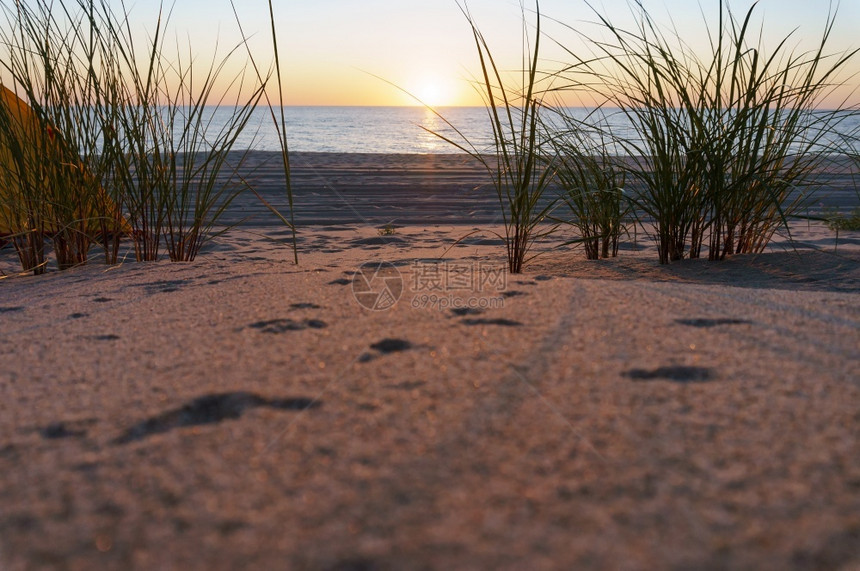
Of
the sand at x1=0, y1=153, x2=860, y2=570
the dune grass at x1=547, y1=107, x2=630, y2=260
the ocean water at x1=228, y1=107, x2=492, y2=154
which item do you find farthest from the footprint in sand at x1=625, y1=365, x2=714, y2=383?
the dune grass at x1=547, y1=107, x2=630, y2=260

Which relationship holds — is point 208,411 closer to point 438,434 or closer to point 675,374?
point 438,434

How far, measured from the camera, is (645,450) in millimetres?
718

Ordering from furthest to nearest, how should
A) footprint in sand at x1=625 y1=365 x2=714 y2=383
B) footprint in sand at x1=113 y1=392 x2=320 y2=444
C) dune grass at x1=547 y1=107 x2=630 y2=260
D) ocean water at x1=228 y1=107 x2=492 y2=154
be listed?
ocean water at x1=228 y1=107 x2=492 y2=154
dune grass at x1=547 y1=107 x2=630 y2=260
footprint in sand at x1=625 y1=365 x2=714 y2=383
footprint in sand at x1=113 y1=392 x2=320 y2=444

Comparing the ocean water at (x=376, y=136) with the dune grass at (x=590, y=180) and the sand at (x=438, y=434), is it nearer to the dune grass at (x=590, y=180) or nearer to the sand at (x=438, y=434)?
the dune grass at (x=590, y=180)

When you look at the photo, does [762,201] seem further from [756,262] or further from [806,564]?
[806,564]

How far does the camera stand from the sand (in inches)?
23.1

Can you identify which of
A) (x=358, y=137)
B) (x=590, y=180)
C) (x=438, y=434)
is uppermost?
(x=358, y=137)

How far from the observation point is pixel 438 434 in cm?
77

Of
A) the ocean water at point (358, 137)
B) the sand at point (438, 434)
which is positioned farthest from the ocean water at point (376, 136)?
the sand at point (438, 434)

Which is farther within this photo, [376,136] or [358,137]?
[376,136]

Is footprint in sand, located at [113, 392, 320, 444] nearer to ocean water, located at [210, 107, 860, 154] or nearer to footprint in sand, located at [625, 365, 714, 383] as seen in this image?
footprint in sand, located at [625, 365, 714, 383]

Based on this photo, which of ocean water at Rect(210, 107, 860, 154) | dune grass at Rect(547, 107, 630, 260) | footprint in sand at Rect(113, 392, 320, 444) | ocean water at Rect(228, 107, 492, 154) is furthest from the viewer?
ocean water at Rect(228, 107, 492, 154)

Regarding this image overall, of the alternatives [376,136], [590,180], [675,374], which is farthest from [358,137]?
[675,374]

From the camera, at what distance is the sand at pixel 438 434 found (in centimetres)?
59
